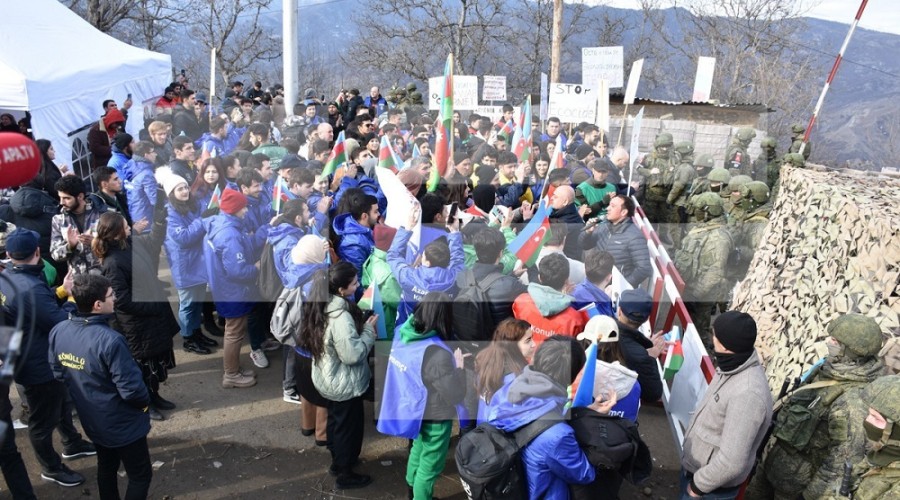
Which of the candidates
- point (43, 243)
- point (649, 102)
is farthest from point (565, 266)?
point (649, 102)

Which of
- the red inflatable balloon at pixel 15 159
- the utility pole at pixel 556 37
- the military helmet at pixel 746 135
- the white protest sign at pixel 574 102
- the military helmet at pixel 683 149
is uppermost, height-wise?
the utility pole at pixel 556 37

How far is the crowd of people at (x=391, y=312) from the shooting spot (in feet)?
11.2

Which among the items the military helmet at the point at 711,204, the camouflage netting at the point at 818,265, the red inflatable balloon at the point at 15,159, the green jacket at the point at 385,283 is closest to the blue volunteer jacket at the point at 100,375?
the red inflatable balloon at the point at 15,159

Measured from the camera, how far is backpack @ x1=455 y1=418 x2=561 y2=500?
319 cm

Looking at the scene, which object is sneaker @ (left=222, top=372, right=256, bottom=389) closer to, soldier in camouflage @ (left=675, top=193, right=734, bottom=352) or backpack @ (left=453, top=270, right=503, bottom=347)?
backpack @ (left=453, top=270, right=503, bottom=347)

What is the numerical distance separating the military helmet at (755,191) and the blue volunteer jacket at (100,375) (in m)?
6.52

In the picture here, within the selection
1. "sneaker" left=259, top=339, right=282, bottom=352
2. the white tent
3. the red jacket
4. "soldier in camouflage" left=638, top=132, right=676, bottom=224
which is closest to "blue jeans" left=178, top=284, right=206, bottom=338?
"sneaker" left=259, top=339, right=282, bottom=352

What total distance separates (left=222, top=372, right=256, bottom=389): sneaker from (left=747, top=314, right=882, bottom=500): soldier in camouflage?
14.7 ft

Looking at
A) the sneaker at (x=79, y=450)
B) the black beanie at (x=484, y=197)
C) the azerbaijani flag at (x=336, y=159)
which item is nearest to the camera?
the sneaker at (x=79, y=450)

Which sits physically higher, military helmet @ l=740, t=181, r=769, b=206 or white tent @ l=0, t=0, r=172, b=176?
white tent @ l=0, t=0, r=172, b=176

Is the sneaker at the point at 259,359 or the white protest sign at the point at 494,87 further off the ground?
the white protest sign at the point at 494,87

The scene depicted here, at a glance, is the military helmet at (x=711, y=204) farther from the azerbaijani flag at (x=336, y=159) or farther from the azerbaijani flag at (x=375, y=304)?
the azerbaijani flag at (x=336, y=159)

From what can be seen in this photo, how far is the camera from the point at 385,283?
16.6 feet

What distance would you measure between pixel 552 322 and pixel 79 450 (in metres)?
3.80
